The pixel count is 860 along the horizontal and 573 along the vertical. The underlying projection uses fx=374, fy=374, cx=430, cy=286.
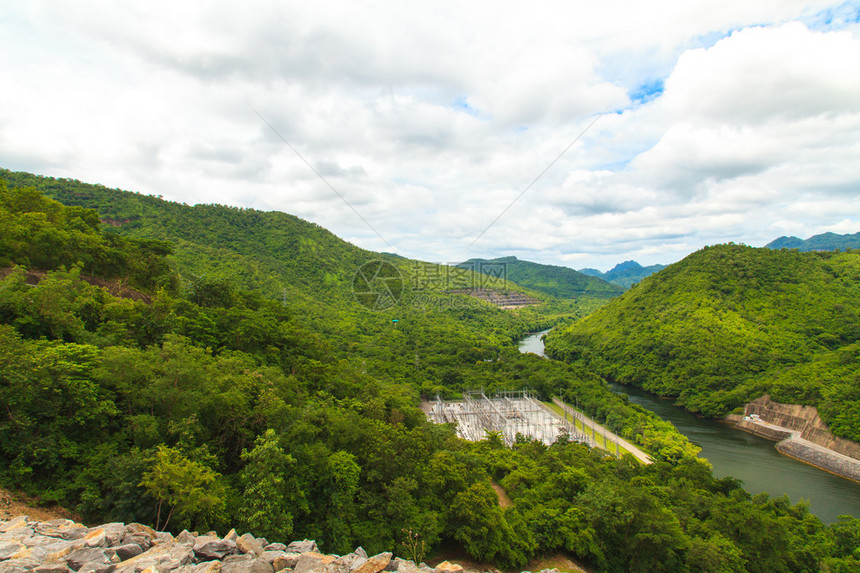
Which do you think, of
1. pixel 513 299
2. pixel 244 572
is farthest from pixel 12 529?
pixel 513 299

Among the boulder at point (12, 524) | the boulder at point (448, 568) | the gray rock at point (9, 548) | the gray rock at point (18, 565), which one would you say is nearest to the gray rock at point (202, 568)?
the gray rock at point (18, 565)

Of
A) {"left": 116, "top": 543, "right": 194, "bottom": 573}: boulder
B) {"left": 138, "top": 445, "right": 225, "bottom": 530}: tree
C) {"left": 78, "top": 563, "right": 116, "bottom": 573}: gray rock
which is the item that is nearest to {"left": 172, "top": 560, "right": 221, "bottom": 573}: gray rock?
{"left": 116, "top": 543, "right": 194, "bottom": 573}: boulder

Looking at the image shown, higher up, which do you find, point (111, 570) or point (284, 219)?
point (284, 219)

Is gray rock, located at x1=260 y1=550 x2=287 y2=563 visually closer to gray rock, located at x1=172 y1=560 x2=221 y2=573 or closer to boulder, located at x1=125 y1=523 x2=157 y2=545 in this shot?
gray rock, located at x1=172 y1=560 x2=221 y2=573

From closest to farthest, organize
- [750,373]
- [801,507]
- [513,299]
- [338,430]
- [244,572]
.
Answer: [244,572] → [338,430] → [801,507] → [750,373] → [513,299]

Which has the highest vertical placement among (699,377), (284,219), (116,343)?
(284,219)

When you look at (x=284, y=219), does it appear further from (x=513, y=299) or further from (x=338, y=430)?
(x=338, y=430)

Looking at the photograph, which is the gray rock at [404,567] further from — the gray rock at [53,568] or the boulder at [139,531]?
the gray rock at [53,568]

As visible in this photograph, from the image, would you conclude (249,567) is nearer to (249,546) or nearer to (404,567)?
(249,546)
